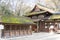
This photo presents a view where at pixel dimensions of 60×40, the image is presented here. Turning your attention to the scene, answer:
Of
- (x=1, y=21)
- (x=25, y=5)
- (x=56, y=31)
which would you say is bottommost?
(x=56, y=31)

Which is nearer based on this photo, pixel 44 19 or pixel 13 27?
pixel 13 27

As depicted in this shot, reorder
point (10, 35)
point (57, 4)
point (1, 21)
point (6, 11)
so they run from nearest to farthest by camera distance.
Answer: point (1, 21), point (10, 35), point (6, 11), point (57, 4)

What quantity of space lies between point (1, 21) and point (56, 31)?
1700cm

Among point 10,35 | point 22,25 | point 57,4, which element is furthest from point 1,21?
point 57,4

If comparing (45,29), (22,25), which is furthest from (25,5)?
(22,25)

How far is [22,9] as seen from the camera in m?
55.4

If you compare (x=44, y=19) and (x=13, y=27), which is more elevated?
(x=44, y=19)

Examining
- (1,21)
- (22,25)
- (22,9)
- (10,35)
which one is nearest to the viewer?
(1,21)

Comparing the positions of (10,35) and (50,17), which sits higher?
(50,17)

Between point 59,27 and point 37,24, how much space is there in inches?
215

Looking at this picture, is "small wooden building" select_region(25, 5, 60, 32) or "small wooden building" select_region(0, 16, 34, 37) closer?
"small wooden building" select_region(0, 16, 34, 37)

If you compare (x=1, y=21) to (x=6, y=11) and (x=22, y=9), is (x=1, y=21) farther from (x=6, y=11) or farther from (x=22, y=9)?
(x=22, y=9)

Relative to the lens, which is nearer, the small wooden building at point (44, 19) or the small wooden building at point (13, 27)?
the small wooden building at point (13, 27)

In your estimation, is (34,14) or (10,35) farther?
(34,14)
